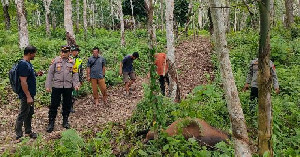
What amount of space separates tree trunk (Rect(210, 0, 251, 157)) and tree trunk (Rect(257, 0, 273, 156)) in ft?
0.72

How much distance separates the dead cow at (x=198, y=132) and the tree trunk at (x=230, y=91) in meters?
1.44

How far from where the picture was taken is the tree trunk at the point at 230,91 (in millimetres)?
3648

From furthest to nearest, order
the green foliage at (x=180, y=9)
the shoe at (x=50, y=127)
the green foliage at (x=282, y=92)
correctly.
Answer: the green foliage at (x=180, y=9)
the shoe at (x=50, y=127)
the green foliage at (x=282, y=92)

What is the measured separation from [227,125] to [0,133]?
18.7 ft

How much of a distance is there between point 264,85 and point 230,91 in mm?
421

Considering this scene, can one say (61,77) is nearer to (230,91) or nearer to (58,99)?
(58,99)

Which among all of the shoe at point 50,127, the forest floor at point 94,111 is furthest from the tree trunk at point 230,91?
the shoe at point 50,127

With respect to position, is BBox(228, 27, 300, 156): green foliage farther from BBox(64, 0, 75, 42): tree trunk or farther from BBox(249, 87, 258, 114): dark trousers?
BBox(64, 0, 75, 42): tree trunk

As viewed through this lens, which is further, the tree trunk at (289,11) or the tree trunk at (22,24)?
the tree trunk at (289,11)

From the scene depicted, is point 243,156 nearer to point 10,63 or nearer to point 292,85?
point 292,85

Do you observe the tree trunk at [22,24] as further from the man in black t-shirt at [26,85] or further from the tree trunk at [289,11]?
the tree trunk at [289,11]

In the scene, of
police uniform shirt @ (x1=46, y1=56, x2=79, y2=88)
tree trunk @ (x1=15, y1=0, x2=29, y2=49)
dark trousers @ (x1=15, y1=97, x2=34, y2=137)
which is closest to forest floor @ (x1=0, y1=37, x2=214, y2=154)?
dark trousers @ (x1=15, y1=97, x2=34, y2=137)

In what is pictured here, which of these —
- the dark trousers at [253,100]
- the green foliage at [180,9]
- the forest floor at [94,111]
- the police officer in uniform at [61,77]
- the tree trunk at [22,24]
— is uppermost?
the green foliage at [180,9]

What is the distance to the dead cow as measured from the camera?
5.20m
